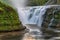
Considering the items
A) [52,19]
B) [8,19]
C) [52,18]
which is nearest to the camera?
[8,19]

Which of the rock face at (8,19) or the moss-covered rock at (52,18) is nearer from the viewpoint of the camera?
the rock face at (8,19)

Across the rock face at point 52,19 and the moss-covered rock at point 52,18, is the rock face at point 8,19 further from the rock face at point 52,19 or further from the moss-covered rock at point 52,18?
the moss-covered rock at point 52,18

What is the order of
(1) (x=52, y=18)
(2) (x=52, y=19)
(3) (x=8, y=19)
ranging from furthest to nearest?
(1) (x=52, y=18), (2) (x=52, y=19), (3) (x=8, y=19)

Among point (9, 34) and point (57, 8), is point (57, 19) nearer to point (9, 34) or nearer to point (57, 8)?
point (57, 8)

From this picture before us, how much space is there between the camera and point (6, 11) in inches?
717

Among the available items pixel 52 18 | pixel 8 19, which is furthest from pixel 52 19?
pixel 8 19

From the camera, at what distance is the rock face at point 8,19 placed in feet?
57.4

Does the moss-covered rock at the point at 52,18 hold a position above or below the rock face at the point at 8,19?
below

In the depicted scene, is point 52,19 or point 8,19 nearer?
point 8,19

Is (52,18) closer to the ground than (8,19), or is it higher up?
closer to the ground

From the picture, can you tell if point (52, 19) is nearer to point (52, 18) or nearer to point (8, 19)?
point (52, 18)

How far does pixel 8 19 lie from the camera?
17922mm

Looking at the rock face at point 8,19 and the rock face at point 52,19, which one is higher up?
the rock face at point 8,19

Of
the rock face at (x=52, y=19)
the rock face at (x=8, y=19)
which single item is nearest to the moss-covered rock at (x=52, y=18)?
the rock face at (x=52, y=19)
